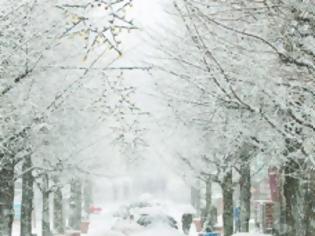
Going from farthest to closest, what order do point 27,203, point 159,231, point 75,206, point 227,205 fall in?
1. point 75,206
2. point 159,231
3. point 227,205
4. point 27,203

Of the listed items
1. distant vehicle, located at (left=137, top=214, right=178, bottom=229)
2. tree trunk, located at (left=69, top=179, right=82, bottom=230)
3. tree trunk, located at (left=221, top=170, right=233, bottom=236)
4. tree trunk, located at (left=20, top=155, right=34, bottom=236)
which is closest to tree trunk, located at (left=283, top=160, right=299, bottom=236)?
tree trunk, located at (left=221, top=170, right=233, bottom=236)

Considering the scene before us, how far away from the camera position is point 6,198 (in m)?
17.4

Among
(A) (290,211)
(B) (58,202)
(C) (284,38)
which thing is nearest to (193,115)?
(A) (290,211)

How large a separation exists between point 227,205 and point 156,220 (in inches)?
520

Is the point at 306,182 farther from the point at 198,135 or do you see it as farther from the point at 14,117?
the point at 198,135

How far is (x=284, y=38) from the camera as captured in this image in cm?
851

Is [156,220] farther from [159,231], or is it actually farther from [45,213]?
[45,213]

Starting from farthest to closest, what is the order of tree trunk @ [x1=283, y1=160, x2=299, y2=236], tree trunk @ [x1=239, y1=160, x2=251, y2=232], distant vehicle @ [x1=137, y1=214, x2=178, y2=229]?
distant vehicle @ [x1=137, y1=214, x2=178, y2=229] → tree trunk @ [x1=239, y1=160, x2=251, y2=232] → tree trunk @ [x1=283, y1=160, x2=299, y2=236]

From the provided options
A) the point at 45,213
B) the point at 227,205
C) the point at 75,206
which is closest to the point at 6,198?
the point at 227,205

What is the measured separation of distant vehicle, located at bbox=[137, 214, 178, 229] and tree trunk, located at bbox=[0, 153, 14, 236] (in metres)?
20.5

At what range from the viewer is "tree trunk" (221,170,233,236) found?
24.8m

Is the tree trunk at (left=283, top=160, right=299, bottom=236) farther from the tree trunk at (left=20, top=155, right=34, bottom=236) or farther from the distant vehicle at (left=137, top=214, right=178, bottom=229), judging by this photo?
the distant vehicle at (left=137, top=214, right=178, bottom=229)

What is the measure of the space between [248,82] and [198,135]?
574 inches

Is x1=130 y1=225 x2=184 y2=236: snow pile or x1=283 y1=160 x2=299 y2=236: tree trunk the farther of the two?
x1=130 y1=225 x2=184 y2=236: snow pile
